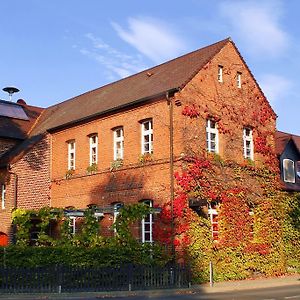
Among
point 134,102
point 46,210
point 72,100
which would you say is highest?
point 72,100

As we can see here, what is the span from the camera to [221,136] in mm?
25281

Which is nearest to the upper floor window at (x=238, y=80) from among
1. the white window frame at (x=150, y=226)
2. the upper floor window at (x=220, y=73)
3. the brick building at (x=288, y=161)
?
the upper floor window at (x=220, y=73)

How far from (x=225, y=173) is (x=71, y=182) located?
28.1 ft

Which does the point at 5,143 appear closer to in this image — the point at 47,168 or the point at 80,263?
the point at 47,168

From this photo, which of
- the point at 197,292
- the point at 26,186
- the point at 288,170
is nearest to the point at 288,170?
the point at 288,170

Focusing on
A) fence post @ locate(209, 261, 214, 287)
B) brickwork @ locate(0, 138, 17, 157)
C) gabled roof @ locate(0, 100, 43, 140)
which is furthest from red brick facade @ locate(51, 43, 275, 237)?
gabled roof @ locate(0, 100, 43, 140)

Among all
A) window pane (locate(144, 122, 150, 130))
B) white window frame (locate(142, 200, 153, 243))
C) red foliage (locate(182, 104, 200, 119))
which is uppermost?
red foliage (locate(182, 104, 200, 119))

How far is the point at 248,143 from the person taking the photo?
88.7 ft

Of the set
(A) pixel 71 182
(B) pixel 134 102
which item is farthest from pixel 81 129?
(B) pixel 134 102

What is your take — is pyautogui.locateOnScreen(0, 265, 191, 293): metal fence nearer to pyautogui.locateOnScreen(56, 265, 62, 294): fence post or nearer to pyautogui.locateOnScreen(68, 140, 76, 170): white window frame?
pyautogui.locateOnScreen(56, 265, 62, 294): fence post

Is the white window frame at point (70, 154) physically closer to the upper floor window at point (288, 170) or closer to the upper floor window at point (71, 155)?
the upper floor window at point (71, 155)

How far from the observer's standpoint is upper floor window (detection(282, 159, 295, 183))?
98.4 feet

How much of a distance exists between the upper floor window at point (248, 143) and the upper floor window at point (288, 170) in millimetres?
3947

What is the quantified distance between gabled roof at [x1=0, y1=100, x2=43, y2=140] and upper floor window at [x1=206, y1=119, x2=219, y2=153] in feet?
43.7
